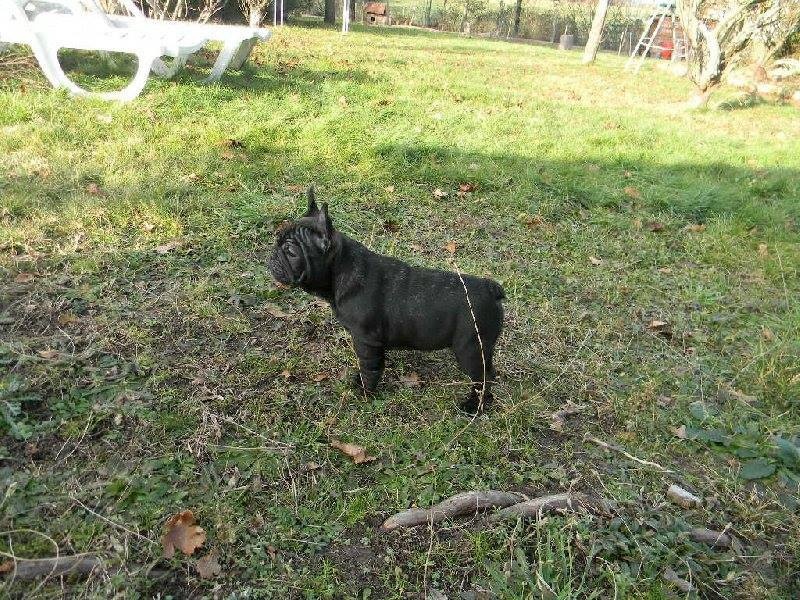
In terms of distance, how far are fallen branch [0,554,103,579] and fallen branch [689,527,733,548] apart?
263cm

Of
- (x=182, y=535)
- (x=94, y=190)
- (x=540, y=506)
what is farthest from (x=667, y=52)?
(x=182, y=535)

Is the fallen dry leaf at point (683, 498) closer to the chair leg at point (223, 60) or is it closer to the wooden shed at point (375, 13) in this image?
the chair leg at point (223, 60)

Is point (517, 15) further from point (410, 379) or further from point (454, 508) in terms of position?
point (454, 508)

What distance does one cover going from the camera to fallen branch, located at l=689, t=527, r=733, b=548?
2613mm

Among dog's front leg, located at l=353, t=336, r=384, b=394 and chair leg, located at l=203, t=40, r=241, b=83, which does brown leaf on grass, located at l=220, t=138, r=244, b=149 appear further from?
dog's front leg, located at l=353, t=336, r=384, b=394

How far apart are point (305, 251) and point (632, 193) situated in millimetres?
5554

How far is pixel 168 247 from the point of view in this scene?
453 centimetres

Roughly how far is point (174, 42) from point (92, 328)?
16.6 feet

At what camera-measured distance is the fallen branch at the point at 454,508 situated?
2594mm

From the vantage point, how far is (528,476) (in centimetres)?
295

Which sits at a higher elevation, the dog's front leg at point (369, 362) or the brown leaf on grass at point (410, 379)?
the dog's front leg at point (369, 362)

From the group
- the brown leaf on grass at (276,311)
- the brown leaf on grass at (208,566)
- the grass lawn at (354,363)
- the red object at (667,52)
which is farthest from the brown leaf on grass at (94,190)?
the red object at (667,52)

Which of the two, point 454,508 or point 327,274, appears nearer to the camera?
point 454,508

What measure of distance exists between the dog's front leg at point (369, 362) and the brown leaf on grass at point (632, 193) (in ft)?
16.8
